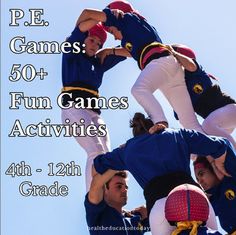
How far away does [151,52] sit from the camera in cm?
878

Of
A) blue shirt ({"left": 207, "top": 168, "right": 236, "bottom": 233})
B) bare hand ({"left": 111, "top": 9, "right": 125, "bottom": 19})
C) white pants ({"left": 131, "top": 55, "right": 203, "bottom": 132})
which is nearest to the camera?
blue shirt ({"left": 207, "top": 168, "right": 236, "bottom": 233})

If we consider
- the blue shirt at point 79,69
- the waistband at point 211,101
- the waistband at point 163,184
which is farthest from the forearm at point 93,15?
the waistband at point 163,184

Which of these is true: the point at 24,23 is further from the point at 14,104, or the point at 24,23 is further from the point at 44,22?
the point at 14,104

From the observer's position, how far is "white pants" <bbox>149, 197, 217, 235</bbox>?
6.22 metres

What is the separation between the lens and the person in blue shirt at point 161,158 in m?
6.42

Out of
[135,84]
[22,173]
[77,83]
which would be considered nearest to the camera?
[135,84]

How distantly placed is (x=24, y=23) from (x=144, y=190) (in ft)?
12.7

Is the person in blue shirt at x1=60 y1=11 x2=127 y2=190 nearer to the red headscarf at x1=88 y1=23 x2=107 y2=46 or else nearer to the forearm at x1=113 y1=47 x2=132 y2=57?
the red headscarf at x1=88 y1=23 x2=107 y2=46

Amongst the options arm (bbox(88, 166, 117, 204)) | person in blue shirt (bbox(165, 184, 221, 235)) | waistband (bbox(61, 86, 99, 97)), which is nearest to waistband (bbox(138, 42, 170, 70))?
waistband (bbox(61, 86, 99, 97))

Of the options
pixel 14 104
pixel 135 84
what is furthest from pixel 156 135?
pixel 14 104

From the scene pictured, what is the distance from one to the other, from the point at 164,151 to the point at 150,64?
2270mm

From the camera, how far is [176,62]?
8.69 metres

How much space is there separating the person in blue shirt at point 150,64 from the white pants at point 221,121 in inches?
6.4

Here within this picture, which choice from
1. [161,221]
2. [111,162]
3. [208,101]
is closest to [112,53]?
[208,101]
